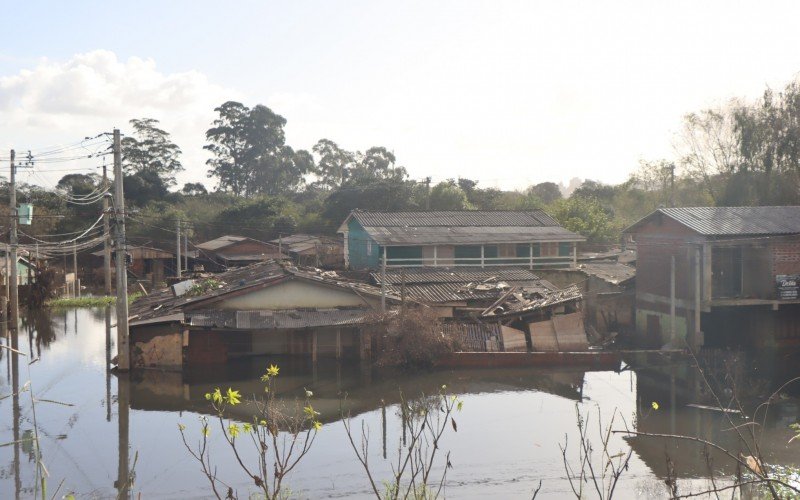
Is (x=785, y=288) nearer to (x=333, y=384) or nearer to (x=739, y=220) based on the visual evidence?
(x=739, y=220)

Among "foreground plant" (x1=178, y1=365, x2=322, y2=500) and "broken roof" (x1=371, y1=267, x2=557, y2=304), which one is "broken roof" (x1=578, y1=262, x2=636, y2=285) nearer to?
"broken roof" (x1=371, y1=267, x2=557, y2=304)

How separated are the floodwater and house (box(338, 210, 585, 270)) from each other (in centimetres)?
1024

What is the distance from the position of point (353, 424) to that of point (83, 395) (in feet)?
24.5

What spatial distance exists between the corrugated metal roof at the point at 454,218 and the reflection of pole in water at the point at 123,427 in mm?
16016

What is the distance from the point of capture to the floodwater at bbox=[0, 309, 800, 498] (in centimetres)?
1322

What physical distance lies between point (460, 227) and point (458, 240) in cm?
215

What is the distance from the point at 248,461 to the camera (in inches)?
572

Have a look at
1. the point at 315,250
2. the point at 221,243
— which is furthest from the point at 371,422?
the point at 221,243

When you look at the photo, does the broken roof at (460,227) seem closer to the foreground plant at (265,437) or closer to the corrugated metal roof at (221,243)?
the corrugated metal roof at (221,243)

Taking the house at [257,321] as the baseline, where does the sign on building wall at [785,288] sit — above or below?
above

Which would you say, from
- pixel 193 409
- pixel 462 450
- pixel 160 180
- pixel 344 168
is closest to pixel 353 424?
pixel 462 450

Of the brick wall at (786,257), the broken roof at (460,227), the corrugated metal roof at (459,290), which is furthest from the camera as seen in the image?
the broken roof at (460,227)

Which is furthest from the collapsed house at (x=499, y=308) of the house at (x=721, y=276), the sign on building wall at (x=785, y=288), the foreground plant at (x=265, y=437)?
the foreground plant at (x=265, y=437)

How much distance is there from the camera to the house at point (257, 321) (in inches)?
886
